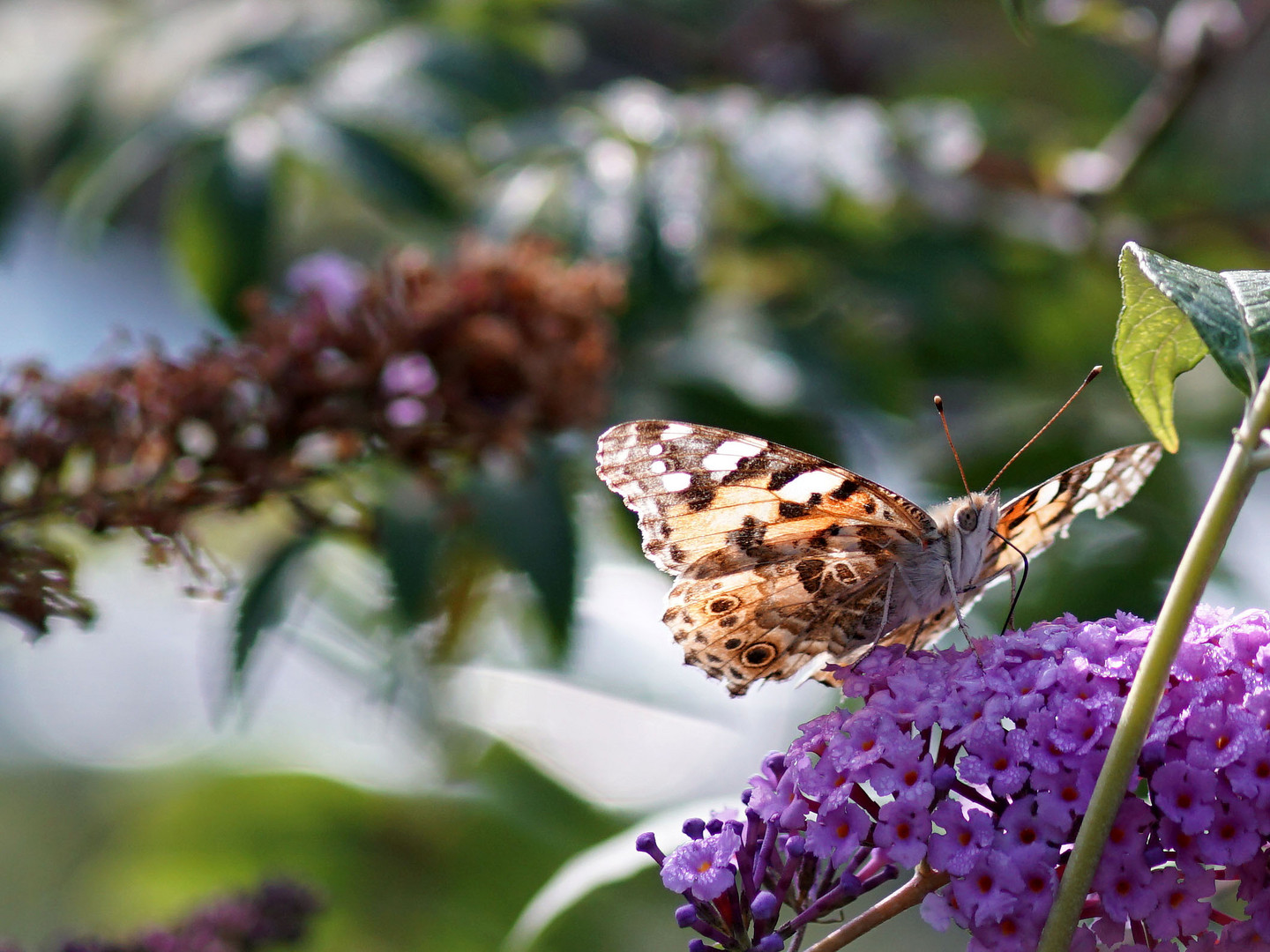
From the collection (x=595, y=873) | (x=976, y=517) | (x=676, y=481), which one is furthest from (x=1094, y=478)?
(x=595, y=873)

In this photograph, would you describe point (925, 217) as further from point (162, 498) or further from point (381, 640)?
point (162, 498)

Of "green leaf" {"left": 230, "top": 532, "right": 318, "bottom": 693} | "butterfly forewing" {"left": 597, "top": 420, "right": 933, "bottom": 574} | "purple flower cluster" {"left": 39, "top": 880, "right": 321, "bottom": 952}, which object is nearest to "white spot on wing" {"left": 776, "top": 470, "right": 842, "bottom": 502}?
"butterfly forewing" {"left": 597, "top": 420, "right": 933, "bottom": 574}

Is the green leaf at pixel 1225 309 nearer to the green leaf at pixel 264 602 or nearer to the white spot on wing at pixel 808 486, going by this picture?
the white spot on wing at pixel 808 486

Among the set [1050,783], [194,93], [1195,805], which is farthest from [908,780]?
[194,93]

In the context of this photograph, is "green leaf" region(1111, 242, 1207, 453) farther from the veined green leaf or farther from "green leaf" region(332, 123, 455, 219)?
"green leaf" region(332, 123, 455, 219)

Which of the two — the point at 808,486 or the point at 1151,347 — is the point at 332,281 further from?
the point at 1151,347

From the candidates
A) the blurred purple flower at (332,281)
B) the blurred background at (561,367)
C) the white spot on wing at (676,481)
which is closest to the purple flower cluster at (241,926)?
the blurred background at (561,367)
